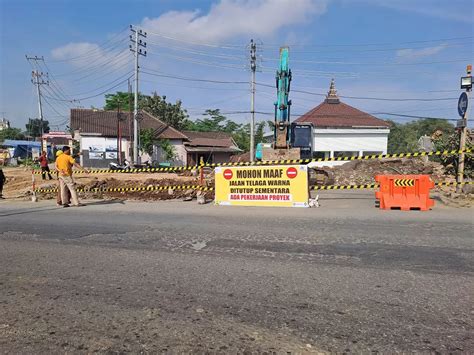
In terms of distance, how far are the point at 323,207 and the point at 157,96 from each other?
56759mm

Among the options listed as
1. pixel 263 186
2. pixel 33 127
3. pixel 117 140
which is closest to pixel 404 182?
pixel 263 186

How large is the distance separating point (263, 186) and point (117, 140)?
3751 centimetres

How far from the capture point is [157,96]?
64188mm

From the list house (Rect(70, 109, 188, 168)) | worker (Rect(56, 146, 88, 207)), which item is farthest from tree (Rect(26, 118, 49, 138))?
worker (Rect(56, 146, 88, 207))

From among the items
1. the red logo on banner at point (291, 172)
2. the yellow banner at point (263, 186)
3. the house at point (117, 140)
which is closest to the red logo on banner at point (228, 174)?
the yellow banner at point (263, 186)

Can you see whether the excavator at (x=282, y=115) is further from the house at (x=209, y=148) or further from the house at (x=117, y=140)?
the house at (x=209, y=148)

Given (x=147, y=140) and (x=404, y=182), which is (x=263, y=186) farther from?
(x=147, y=140)

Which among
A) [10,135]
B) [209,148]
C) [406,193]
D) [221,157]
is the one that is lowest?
[406,193]

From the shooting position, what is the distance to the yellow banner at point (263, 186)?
37.3ft

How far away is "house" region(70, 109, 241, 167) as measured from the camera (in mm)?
44097

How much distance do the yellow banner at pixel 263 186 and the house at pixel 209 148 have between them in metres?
38.3

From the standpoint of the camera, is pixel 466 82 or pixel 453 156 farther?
pixel 453 156

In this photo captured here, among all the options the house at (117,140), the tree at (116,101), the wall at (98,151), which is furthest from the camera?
the tree at (116,101)

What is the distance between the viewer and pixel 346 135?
43312 millimetres
